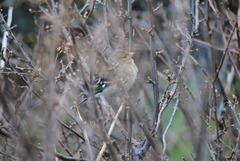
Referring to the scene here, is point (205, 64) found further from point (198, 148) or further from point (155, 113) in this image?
point (198, 148)

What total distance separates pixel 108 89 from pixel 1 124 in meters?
2.56

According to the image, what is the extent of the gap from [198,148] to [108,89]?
3389 millimetres

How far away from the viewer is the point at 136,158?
3.51 m

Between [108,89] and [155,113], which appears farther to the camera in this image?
[108,89]

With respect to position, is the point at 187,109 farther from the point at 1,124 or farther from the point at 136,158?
the point at 1,124

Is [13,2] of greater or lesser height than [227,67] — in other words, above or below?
above

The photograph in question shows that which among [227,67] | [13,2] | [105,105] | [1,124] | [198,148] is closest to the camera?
[198,148]

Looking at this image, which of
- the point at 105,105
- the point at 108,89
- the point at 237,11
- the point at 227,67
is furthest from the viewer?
the point at 227,67

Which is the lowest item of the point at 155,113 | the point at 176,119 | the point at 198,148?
the point at 176,119

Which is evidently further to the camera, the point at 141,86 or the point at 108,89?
the point at 108,89

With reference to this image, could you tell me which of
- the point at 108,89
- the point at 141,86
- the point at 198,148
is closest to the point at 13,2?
the point at 108,89

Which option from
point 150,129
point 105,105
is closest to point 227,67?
point 105,105

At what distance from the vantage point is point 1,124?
3416mm

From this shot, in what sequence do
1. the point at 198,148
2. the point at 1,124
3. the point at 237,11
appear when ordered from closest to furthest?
the point at 198,148 → the point at 1,124 → the point at 237,11
